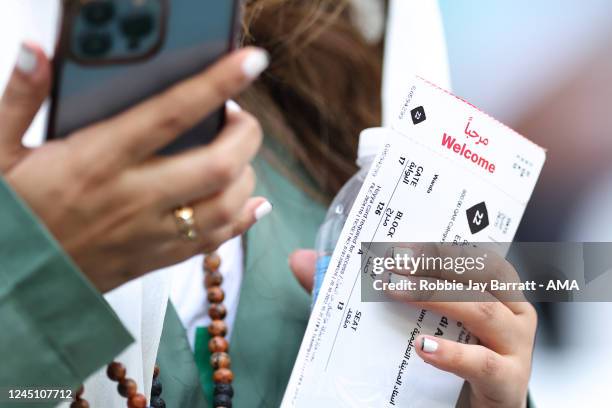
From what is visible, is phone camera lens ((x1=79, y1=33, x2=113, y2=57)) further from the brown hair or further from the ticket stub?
the brown hair

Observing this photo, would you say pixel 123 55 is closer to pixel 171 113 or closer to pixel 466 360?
pixel 171 113

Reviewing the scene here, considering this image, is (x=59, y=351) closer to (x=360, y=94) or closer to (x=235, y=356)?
(x=235, y=356)

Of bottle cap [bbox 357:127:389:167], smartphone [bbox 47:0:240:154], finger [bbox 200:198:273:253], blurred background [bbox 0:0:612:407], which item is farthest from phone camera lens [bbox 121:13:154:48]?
blurred background [bbox 0:0:612:407]

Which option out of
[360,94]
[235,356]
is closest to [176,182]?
[235,356]

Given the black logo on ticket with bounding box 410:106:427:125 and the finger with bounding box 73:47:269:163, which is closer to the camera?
the finger with bounding box 73:47:269:163

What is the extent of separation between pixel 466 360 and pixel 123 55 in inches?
11.4

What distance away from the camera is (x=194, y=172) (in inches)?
11.6

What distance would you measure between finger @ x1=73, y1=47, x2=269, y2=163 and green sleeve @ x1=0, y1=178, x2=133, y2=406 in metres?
0.05

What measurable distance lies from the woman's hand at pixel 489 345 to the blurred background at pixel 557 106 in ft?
2.75

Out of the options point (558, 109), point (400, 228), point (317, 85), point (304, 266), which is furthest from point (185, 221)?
point (558, 109)

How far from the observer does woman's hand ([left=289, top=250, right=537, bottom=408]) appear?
0.43 metres

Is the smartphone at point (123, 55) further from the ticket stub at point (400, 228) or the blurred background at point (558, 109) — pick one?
the blurred background at point (558, 109)

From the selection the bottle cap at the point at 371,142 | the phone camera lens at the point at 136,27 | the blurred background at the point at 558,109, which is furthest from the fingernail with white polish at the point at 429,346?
the blurred background at the point at 558,109

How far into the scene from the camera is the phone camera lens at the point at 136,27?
307mm
